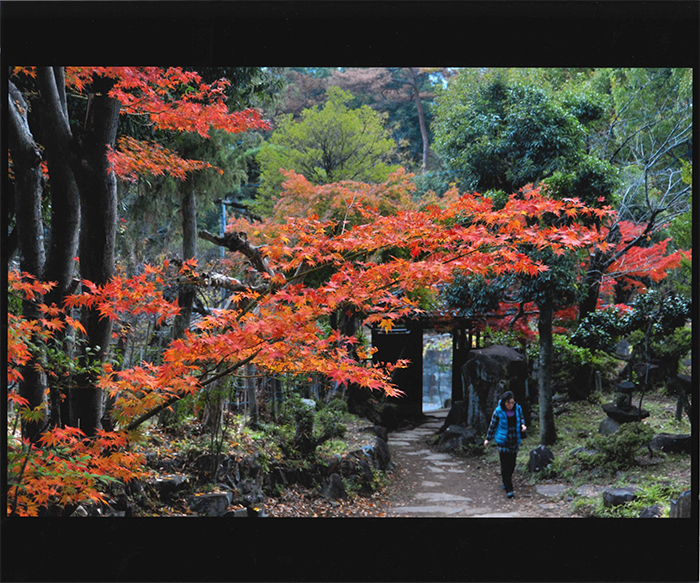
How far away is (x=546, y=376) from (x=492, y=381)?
110 centimetres

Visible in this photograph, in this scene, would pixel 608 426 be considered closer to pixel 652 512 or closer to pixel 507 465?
pixel 507 465

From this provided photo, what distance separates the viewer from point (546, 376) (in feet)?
17.2

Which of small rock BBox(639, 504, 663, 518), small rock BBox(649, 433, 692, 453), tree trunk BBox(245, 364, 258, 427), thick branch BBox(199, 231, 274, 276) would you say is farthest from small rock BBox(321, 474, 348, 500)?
small rock BBox(649, 433, 692, 453)

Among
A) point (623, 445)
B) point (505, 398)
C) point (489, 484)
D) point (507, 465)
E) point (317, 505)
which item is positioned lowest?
point (317, 505)

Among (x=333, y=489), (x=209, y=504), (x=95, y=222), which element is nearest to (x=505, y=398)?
(x=333, y=489)

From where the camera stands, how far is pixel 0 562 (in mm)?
3031

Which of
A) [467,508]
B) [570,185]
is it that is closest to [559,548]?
[467,508]

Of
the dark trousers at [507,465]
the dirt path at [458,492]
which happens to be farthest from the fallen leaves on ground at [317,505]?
the dark trousers at [507,465]

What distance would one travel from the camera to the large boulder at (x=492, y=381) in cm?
619

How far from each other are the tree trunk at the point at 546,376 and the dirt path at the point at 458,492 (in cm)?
73

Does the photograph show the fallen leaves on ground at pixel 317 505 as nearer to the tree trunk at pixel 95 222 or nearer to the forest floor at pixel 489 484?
the forest floor at pixel 489 484

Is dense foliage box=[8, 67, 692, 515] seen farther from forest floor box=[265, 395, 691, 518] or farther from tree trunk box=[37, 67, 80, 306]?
forest floor box=[265, 395, 691, 518]

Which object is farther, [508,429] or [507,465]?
[507,465]
